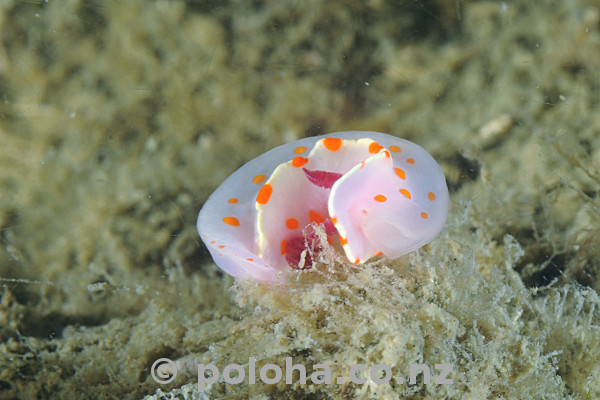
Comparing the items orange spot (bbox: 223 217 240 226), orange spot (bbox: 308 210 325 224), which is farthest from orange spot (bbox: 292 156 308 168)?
orange spot (bbox: 223 217 240 226)

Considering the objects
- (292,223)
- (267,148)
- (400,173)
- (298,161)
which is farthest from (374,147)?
(267,148)

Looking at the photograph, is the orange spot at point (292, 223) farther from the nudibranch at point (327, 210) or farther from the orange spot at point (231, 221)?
the orange spot at point (231, 221)

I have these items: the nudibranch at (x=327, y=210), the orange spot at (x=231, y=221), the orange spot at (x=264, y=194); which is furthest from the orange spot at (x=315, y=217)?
the orange spot at (x=231, y=221)

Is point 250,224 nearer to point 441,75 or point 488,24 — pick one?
point 441,75

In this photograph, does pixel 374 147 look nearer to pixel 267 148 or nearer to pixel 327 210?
pixel 327 210

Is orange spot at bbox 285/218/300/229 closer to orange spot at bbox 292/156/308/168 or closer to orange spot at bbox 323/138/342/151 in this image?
orange spot at bbox 292/156/308/168

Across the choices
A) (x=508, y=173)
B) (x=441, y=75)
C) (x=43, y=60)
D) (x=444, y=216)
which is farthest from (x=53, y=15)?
(x=508, y=173)

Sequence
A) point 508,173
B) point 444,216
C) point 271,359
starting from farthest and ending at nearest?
point 508,173 < point 444,216 < point 271,359
